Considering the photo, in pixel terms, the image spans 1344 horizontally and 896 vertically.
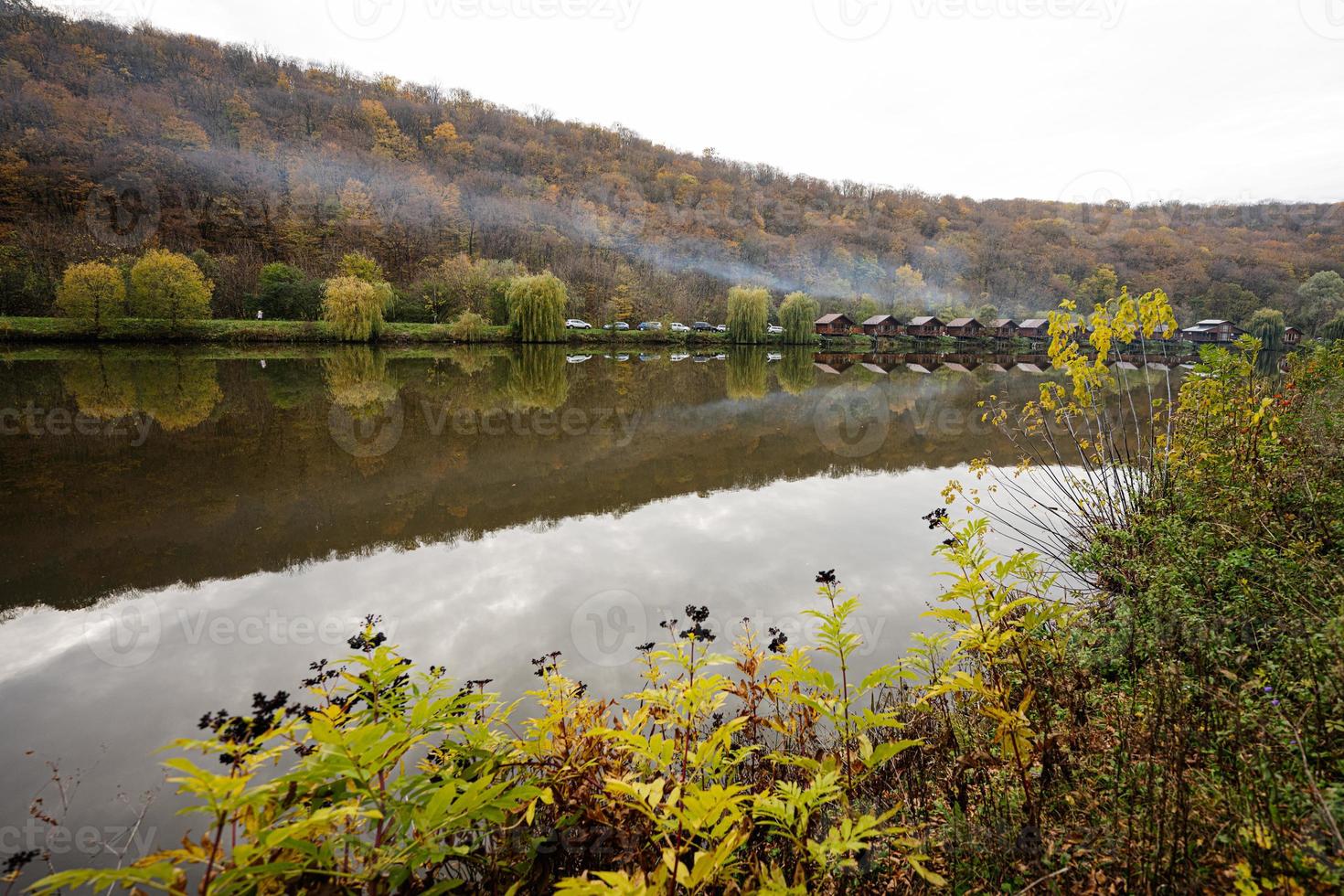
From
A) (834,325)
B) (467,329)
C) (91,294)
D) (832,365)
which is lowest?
(832,365)

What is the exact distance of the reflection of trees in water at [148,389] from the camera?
1403 cm

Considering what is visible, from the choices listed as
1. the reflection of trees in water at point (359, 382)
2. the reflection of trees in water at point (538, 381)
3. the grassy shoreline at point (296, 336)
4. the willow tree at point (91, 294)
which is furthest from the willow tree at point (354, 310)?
the willow tree at point (91, 294)

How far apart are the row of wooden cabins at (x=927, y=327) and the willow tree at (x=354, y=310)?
47475 mm

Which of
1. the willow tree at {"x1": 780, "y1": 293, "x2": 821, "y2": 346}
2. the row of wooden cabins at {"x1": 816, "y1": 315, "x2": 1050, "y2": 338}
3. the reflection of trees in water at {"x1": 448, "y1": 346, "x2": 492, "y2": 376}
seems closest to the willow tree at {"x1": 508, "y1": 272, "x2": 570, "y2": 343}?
the reflection of trees in water at {"x1": 448, "y1": 346, "x2": 492, "y2": 376}

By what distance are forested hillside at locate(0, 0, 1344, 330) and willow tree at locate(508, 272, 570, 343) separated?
1229 centimetres

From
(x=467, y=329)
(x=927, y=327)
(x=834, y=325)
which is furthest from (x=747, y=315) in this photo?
(x=927, y=327)

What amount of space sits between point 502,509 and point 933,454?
8.83 meters

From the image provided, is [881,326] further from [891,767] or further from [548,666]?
[548,666]

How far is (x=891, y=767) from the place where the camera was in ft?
10.7

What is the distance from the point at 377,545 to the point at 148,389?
17.3 m

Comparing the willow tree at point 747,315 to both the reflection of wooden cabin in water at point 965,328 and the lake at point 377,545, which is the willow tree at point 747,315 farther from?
the lake at point 377,545

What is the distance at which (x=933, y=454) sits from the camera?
1210 centimetres

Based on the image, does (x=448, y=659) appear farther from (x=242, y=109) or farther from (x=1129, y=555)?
(x=242, y=109)

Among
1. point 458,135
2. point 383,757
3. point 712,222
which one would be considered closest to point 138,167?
point 458,135
